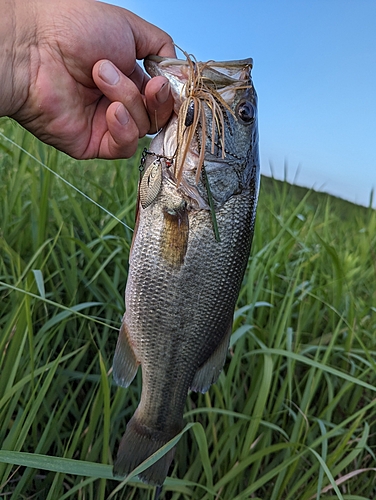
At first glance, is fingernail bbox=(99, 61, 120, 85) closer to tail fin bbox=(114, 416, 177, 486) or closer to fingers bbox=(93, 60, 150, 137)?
fingers bbox=(93, 60, 150, 137)

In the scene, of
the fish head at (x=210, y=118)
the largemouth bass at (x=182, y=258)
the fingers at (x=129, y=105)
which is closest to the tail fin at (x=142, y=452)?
the largemouth bass at (x=182, y=258)

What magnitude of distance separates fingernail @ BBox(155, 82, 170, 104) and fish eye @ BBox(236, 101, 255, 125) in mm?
236

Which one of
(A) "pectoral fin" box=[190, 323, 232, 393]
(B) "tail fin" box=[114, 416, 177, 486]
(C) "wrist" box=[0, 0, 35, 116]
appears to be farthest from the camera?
(C) "wrist" box=[0, 0, 35, 116]

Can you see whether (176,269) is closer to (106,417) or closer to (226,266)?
(226,266)

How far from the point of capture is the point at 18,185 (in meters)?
2.07

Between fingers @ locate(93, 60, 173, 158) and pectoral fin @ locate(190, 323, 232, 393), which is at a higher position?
fingers @ locate(93, 60, 173, 158)

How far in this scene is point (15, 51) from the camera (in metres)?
1.57

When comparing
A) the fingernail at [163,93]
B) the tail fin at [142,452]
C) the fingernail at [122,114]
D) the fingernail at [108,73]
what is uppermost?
the fingernail at [108,73]

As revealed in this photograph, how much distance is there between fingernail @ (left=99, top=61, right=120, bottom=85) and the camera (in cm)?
146

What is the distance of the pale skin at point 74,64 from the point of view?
1.51 metres

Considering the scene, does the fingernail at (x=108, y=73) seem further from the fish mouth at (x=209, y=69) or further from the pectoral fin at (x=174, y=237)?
the pectoral fin at (x=174, y=237)

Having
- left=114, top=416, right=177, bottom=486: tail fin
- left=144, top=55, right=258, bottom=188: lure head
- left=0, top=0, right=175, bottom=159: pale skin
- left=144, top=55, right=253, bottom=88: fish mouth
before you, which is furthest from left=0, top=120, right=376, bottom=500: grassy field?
left=144, top=55, right=253, bottom=88: fish mouth

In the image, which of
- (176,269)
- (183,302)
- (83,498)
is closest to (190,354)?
(183,302)

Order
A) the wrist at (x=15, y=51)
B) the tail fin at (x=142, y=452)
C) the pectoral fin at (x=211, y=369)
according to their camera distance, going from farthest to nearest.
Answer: the wrist at (x=15, y=51), the pectoral fin at (x=211, y=369), the tail fin at (x=142, y=452)
